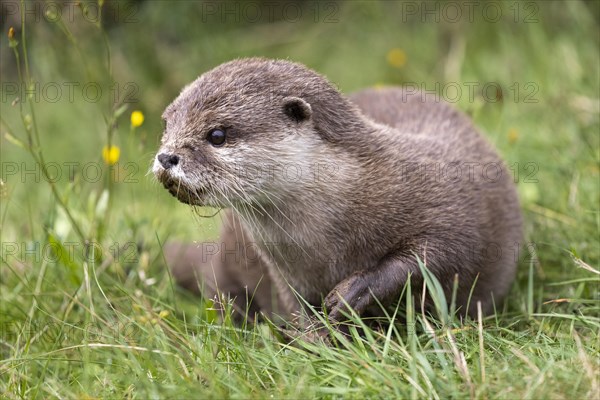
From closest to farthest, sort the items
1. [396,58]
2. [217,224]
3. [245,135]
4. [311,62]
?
[245,135], [217,224], [396,58], [311,62]

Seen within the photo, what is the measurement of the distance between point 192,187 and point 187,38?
3568 millimetres

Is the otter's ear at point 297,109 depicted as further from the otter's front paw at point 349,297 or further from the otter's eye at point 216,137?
the otter's front paw at point 349,297

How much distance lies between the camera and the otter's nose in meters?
2.56

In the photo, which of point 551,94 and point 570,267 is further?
point 551,94

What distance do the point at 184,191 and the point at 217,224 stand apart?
1.46 m

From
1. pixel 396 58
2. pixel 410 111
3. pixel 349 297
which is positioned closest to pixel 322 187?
pixel 349 297

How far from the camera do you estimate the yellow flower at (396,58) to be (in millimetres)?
5867

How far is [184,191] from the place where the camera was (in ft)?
8.54

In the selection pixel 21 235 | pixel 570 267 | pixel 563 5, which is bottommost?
pixel 21 235

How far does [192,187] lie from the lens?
258cm

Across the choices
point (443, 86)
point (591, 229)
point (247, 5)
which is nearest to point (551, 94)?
point (443, 86)

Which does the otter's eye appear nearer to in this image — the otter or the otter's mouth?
the otter

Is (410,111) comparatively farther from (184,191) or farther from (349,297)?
(184,191)

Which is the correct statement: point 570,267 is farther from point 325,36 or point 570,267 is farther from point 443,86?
point 325,36
